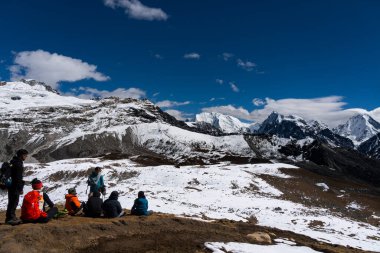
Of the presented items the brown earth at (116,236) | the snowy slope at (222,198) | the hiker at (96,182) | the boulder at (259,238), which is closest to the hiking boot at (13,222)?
the brown earth at (116,236)

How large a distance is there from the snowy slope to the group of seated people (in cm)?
911

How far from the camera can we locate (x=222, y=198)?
4269 cm

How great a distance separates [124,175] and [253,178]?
2204 centimetres

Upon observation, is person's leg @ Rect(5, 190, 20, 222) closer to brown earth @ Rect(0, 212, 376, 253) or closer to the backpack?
the backpack

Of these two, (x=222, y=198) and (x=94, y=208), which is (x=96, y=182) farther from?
(x=222, y=198)

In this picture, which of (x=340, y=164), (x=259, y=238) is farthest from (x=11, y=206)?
(x=340, y=164)

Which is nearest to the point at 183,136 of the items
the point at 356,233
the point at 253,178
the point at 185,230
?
the point at 253,178

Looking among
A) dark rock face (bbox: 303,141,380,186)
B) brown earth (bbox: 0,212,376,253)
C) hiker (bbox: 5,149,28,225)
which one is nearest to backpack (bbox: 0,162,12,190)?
hiker (bbox: 5,149,28,225)

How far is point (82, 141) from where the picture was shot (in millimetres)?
174000

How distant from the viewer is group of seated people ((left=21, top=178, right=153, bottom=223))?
15969mm

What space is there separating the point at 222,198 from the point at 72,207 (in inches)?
973

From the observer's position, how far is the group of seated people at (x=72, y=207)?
15969 millimetres

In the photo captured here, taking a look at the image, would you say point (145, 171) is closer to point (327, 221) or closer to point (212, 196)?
point (212, 196)

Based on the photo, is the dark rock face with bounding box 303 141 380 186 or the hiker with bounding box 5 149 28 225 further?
the dark rock face with bounding box 303 141 380 186
